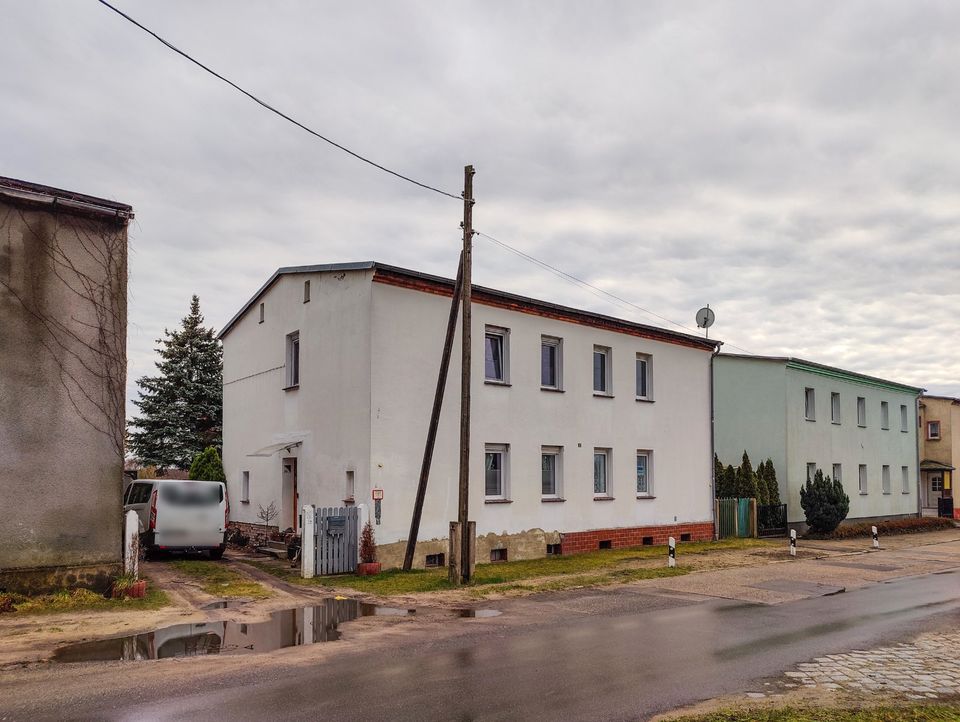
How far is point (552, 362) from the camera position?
76.3ft

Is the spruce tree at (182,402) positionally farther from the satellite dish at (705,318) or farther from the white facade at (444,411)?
the satellite dish at (705,318)

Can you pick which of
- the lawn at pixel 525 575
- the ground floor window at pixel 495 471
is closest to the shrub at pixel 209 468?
the lawn at pixel 525 575

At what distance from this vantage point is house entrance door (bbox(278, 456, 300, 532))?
21609 millimetres

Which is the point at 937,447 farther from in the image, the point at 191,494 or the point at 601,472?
the point at 191,494

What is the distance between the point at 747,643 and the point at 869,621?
3.09m

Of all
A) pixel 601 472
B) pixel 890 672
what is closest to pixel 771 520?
pixel 601 472

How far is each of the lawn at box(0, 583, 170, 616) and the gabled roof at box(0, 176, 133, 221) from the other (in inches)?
241

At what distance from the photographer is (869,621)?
12680 millimetres

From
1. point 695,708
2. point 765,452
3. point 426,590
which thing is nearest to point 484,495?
point 426,590

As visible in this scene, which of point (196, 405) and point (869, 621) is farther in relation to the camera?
point (196, 405)

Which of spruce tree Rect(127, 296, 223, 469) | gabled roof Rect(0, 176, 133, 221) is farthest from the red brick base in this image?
spruce tree Rect(127, 296, 223, 469)

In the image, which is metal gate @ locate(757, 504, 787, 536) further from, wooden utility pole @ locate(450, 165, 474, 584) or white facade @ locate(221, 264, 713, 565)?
wooden utility pole @ locate(450, 165, 474, 584)

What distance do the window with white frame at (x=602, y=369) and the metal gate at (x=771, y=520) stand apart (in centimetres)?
1020

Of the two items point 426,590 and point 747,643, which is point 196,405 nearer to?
point 426,590
